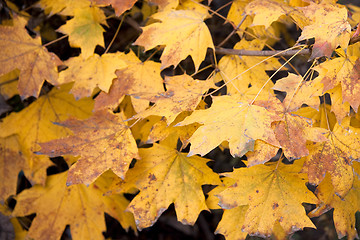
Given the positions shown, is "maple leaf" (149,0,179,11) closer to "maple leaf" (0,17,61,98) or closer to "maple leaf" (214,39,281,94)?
"maple leaf" (214,39,281,94)

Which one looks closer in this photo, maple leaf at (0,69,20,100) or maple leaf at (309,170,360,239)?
maple leaf at (309,170,360,239)

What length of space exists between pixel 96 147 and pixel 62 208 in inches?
18.0

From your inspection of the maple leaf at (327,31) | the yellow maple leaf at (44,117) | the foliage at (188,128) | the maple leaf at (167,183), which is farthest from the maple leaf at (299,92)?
the yellow maple leaf at (44,117)

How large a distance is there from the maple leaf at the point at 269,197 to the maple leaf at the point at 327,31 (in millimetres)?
354

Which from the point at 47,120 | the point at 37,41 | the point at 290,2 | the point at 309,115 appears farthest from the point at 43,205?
the point at 290,2

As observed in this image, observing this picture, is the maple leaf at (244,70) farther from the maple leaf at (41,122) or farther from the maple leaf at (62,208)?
the maple leaf at (62,208)

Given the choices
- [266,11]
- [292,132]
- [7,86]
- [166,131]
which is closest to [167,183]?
[166,131]

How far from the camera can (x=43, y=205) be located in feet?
4.17

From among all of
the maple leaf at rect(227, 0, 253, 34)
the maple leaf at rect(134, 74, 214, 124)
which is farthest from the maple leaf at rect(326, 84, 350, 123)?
the maple leaf at rect(227, 0, 253, 34)

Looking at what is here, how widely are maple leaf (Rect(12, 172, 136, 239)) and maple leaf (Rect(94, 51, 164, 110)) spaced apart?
38 centimetres

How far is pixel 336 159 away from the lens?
922 mm

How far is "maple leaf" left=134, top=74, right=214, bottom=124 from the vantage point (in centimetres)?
92

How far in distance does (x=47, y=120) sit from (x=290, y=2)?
1035 millimetres

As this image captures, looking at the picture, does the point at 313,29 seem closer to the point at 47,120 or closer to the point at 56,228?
the point at 47,120
